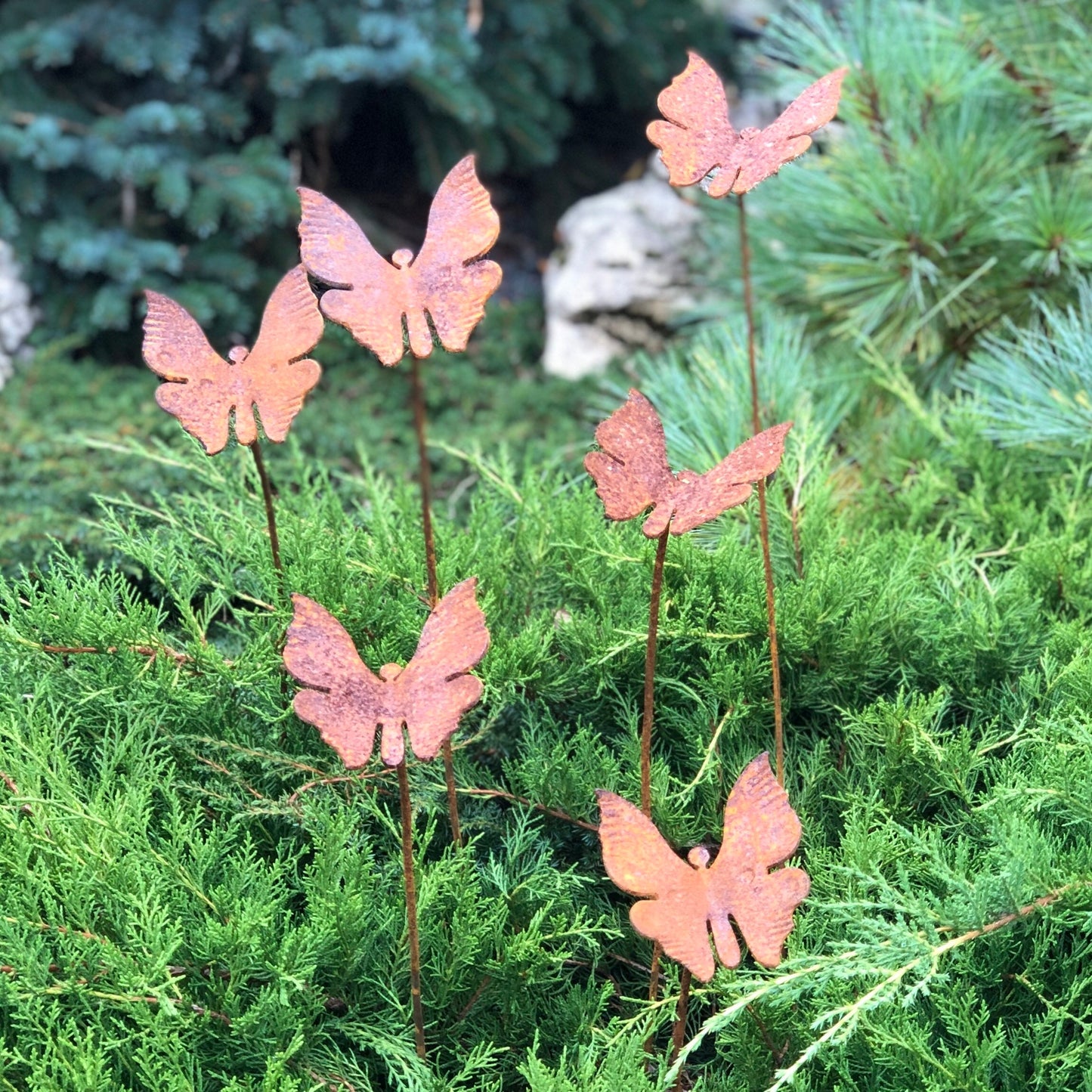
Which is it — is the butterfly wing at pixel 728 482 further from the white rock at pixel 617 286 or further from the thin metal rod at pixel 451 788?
the white rock at pixel 617 286

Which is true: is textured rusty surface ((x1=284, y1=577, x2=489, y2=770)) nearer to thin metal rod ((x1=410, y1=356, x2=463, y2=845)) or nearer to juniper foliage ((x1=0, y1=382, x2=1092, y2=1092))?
thin metal rod ((x1=410, y1=356, x2=463, y2=845))

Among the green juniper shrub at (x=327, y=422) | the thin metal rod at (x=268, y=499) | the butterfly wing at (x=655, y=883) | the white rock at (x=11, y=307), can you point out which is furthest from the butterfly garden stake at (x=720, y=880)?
the white rock at (x=11, y=307)

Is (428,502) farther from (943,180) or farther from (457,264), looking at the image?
(943,180)

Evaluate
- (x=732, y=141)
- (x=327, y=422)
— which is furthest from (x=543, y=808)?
(x=327, y=422)

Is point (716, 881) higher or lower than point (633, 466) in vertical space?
lower

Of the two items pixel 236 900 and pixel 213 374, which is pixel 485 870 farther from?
pixel 213 374

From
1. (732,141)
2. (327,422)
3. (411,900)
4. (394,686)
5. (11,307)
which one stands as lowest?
(327,422)
